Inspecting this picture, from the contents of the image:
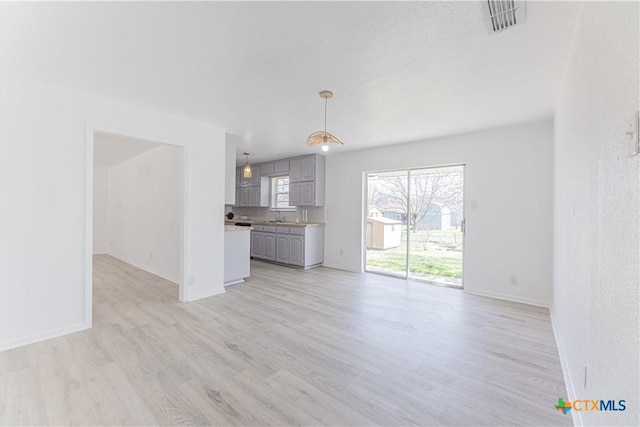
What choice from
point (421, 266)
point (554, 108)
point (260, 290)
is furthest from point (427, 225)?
point (260, 290)

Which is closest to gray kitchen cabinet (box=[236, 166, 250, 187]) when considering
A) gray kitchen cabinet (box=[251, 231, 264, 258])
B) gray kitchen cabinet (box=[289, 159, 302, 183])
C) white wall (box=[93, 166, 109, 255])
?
gray kitchen cabinet (box=[251, 231, 264, 258])

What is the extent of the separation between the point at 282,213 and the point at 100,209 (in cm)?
488

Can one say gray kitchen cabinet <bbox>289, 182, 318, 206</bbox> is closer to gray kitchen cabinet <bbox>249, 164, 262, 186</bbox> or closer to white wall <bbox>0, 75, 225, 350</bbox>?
gray kitchen cabinet <bbox>249, 164, 262, 186</bbox>

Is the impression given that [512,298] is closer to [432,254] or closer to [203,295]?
[432,254]

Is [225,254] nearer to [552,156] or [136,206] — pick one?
[136,206]

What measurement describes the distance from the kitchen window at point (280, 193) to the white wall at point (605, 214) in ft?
18.2

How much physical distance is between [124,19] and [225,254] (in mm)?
3277

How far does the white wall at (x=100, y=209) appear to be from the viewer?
7.18 m

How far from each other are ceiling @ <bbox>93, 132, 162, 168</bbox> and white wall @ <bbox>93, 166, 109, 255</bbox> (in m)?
1.12

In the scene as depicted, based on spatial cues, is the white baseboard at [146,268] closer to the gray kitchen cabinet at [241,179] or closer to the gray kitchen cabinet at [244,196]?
the gray kitchen cabinet at [244,196]

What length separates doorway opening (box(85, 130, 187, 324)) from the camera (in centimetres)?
415

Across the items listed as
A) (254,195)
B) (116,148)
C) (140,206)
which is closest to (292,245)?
(254,195)

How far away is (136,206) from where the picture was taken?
227 inches

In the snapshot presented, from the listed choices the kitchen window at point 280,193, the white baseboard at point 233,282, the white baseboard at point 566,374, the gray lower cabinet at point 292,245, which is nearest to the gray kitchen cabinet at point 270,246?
the gray lower cabinet at point 292,245
